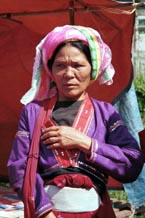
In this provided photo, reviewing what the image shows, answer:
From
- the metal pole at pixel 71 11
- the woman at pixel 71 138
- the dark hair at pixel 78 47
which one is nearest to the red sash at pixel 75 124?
the woman at pixel 71 138

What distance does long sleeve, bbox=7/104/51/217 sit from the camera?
229cm

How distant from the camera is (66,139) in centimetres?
232

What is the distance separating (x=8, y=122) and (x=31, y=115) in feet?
12.0

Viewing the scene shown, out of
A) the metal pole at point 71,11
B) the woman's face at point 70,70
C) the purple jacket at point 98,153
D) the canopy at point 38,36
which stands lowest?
the canopy at point 38,36

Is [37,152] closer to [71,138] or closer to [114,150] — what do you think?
[71,138]

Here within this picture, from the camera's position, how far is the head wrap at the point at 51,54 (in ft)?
7.98

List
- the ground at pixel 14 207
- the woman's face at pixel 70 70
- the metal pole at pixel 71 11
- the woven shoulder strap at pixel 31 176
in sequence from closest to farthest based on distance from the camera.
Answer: the woven shoulder strap at pixel 31 176
the woman's face at pixel 70 70
the ground at pixel 14 207
the metal pole at pixel 71 11

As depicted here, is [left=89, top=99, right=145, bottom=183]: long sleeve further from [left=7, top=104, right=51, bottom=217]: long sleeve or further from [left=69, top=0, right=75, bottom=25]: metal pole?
[left=69, top=0, right=75, bottom=25]: metal pole

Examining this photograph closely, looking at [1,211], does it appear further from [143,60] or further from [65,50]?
[143,60]

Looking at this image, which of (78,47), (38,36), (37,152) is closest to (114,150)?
(37,152)

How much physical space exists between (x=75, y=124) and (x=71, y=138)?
0.35 feet

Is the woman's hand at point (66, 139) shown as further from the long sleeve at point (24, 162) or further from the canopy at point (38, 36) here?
the canopy at point (38, 36)

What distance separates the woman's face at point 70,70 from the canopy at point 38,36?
222 cm

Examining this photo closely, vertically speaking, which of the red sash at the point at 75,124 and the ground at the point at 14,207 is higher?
the red sash at the point at 75,124
